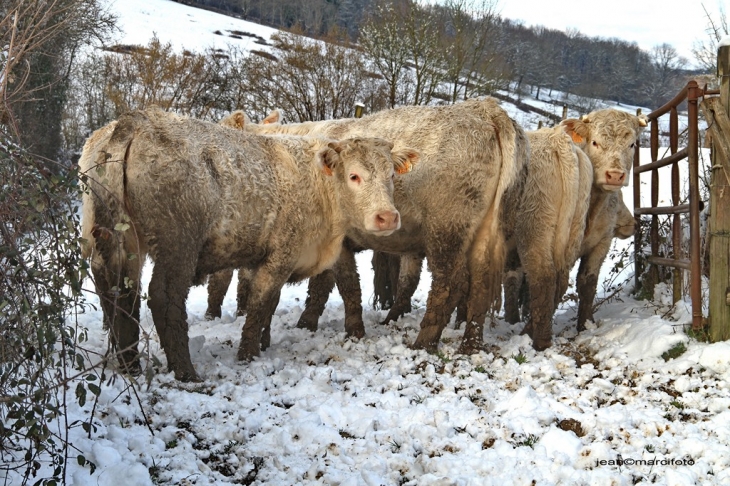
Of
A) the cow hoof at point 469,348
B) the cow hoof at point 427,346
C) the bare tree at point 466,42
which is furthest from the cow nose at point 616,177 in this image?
the bare tree at point 466,42

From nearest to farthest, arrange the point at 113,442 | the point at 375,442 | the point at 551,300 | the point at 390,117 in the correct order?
the point at 113,442 < the point at 375,442 < the point at 551,300 < the point at 390,117

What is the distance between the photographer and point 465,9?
23.4 m

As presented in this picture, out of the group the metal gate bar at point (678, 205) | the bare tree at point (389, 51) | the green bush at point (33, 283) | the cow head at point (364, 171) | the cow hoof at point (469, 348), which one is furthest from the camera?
the bare tree at point (389, 51)

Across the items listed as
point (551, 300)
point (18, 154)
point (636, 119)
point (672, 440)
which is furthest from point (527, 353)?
point (18, 154)

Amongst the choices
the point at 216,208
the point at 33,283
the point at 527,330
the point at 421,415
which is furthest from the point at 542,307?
the point at 33,283

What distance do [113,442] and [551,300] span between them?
4.78m

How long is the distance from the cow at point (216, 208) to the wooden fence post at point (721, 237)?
2.78 m

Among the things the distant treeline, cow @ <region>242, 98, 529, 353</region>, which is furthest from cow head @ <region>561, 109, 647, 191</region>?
the distant treeline

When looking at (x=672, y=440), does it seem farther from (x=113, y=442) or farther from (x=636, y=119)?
(x=636, y=119)

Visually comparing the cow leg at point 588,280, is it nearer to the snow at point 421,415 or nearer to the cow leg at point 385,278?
the snow at point 421,415

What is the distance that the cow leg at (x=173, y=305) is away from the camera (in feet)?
17.3

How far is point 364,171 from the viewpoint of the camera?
6430 mm

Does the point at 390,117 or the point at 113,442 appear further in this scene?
the point at 390,117

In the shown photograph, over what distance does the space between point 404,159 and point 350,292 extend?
5.79ft
